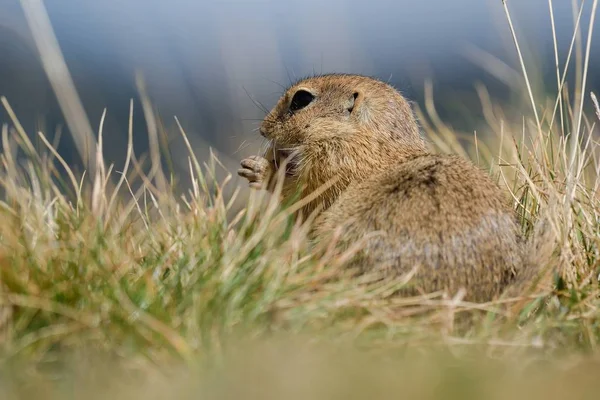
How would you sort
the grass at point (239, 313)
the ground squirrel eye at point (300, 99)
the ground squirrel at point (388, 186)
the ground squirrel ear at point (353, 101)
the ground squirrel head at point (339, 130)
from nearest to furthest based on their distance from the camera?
the grass at point (239, 313) < the ground squirrel at point (388, 186) < the ground squirrel head at point (339, 130) < the ground squirrel ear at point (353, 101) < the ground squirrel eye at point (300, 99)

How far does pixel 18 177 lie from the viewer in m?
3.47

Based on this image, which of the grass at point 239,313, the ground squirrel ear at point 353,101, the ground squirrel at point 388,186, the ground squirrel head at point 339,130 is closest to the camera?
the grass at point 239,313

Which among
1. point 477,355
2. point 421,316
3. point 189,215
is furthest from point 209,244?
point 477,355

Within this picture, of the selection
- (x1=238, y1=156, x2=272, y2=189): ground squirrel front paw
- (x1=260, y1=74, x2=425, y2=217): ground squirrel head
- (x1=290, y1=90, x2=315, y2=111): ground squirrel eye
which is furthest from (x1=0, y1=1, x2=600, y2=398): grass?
(x1=290, y1=90, x2=315, y2=111): ground squirrel eye

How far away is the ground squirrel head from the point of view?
400 cm

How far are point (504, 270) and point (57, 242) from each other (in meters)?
1.63

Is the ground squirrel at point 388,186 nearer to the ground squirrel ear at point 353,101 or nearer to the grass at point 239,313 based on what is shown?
the ground squirrel ear at point 353,101

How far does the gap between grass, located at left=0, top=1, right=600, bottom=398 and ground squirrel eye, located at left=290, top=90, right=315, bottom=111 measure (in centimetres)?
84

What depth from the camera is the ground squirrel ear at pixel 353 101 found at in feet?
13.7

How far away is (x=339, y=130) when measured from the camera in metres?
4.09

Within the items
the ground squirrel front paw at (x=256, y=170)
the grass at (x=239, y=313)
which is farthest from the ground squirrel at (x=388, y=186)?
the grass at (x=239, y=313)

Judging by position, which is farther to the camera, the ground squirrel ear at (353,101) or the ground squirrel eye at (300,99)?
the ground squirrel eye at (300,99)

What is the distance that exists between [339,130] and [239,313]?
168 cm

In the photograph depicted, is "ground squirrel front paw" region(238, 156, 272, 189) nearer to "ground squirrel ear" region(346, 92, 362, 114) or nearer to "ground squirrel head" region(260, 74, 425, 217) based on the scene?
Answer: "ground squirrel head" region(260, 74, 425, 217)
